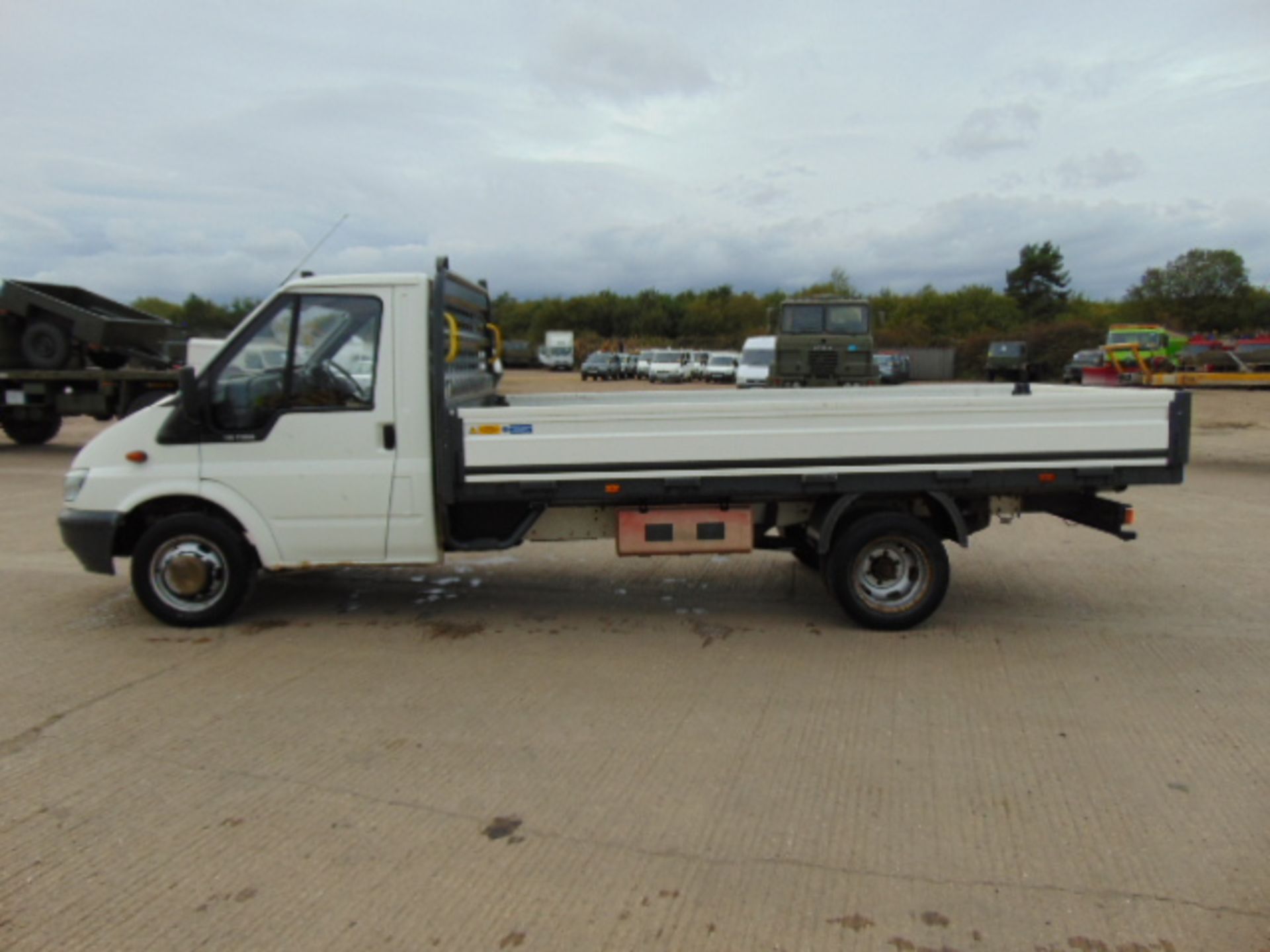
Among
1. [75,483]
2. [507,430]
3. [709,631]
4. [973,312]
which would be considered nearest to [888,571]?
[709,631]

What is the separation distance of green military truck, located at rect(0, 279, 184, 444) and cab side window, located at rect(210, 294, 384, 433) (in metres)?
10.7

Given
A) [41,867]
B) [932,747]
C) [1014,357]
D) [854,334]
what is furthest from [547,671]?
[1014,357]

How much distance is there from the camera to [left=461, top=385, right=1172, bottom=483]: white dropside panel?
238 inches

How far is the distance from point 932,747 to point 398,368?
11.9 ft

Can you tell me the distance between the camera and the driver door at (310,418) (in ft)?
20.1

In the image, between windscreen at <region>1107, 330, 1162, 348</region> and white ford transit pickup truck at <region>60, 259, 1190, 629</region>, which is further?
windscreen at <region>1107, 330, 1162, 348</region>

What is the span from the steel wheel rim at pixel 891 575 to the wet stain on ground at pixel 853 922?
3150 millimetres

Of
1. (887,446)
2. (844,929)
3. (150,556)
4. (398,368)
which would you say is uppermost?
(398,368)

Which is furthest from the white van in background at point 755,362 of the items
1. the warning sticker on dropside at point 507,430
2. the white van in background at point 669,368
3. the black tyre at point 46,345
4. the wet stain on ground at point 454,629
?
the warning sticker on dropside at point 507,430

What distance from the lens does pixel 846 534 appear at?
248 inches

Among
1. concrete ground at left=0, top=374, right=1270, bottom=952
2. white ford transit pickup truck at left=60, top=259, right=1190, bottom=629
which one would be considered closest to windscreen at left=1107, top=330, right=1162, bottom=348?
concrete ground at left=0, top=374, right=1270, bottom=952

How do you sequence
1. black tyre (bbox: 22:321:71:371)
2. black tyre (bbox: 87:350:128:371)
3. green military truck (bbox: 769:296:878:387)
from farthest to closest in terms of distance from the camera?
green military truck (bbox: 769:296:878:387), black tyre (bbox: 87:350:128:371), black tyre (bbox: 22:321:71:371)

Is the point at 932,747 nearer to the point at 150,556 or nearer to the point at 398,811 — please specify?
the point at 398,811

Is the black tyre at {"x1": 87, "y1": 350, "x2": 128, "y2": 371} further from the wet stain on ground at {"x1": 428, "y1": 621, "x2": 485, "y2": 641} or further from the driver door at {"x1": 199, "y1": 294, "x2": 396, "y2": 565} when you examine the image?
the wet stain on ground at {"x1": 428, "y1": 621, "x2": 485, "y2": 641}
